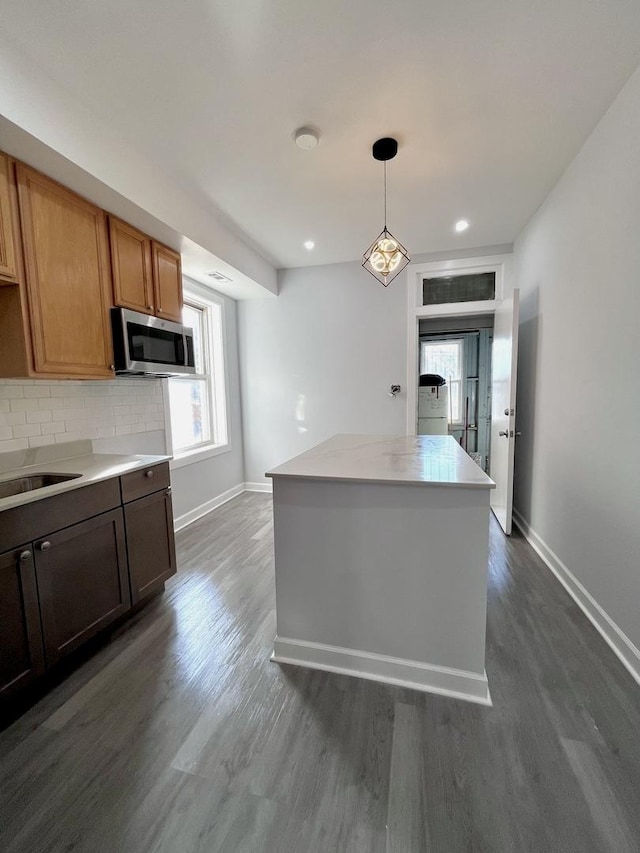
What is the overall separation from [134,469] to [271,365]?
257 centimetres

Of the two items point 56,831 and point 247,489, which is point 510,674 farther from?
point 247,489

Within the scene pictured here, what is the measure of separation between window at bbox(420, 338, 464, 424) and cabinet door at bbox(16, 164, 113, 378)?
4542mm

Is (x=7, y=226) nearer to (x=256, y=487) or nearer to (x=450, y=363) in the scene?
(x=256, y=487)

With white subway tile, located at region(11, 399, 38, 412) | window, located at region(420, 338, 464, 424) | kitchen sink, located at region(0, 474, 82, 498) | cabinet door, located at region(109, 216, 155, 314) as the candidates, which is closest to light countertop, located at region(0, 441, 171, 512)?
kitchen sink, located at region(0, 474, 82, 498)

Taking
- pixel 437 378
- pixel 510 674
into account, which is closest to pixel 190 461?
pixel 510 674

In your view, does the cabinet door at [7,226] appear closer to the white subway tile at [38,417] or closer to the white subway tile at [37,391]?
the white subway tile at [37,391]

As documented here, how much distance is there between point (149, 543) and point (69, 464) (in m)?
0.65

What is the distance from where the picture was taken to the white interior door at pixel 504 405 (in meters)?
2.81

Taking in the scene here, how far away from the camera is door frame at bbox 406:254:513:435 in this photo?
353 centimetres

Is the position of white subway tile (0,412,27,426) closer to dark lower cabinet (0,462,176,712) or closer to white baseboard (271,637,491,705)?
dark lower cabinet (0,462,176,712)

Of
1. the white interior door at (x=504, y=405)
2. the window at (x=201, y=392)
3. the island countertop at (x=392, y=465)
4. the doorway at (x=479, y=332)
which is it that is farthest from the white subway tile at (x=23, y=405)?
the white interior door at (x=504, y=405)

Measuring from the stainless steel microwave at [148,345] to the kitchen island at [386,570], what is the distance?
1360 millimetres

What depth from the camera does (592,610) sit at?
6.20ft

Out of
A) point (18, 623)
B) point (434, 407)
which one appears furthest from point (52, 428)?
point (434, 407)
